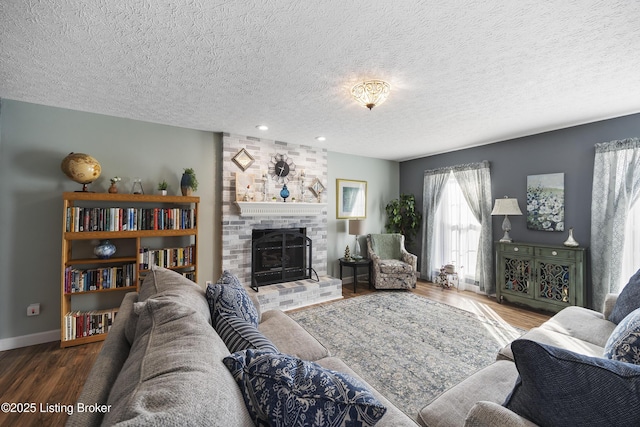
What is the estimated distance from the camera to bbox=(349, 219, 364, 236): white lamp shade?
481 centimetres

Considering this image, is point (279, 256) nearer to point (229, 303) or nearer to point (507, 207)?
point (229, 303)

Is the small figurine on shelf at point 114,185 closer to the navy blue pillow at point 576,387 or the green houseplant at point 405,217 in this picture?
the navy blue pillow at point 576,387

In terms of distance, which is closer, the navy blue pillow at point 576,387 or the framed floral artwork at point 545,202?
the navy blue pillow at point 576,387

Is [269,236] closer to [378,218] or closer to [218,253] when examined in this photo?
[218,253]

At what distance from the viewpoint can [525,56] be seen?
1.92 meters

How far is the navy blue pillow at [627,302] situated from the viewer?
185 cm

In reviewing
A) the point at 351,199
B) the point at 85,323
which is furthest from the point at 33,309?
the point at 351,199

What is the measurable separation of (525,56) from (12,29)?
3.35m

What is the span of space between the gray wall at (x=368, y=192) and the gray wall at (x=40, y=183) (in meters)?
2.98

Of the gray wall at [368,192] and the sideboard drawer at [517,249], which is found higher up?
the gray wall at [368,192]

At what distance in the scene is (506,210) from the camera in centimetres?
388

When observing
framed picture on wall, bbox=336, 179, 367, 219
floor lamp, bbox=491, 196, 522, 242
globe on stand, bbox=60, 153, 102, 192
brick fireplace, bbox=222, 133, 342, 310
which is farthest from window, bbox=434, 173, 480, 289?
globe on stand, bbox=60, 153, 102, 192

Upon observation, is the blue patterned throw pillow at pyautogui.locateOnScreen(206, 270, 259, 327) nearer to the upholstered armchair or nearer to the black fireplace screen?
the black fireplace screen

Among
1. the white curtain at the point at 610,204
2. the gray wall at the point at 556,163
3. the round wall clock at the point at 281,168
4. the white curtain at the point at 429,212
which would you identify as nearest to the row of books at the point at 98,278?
the round wall clock at the point at 281,168
